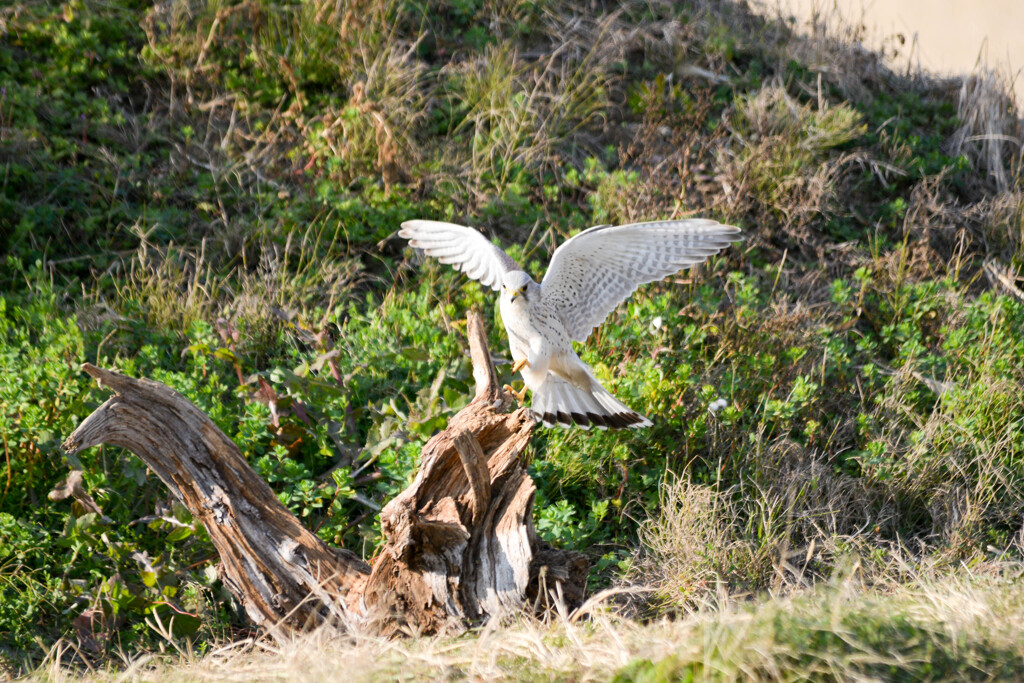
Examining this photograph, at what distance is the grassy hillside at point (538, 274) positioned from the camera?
3432 mm

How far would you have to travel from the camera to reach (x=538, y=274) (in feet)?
17.1

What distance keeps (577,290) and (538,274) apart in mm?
1409

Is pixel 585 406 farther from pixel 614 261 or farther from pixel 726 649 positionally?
pixel 726 649

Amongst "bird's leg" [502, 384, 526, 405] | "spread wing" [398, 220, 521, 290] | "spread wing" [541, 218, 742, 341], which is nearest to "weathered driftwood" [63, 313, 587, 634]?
"bird's leg" [502, 384, 526, 405]

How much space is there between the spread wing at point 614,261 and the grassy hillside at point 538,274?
536 millimetres

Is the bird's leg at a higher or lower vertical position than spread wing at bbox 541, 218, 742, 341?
lower

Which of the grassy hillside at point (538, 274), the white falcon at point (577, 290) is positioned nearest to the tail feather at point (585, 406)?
the white falcon at point (577, 290)

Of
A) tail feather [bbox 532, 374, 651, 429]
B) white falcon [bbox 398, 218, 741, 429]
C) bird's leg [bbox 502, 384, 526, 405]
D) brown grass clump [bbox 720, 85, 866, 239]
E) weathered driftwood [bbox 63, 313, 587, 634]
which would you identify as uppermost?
brown grass clump [bbox 720, 85, 866, 239]

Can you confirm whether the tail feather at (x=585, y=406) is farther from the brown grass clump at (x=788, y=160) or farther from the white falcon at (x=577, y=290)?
the brown grass clump at (x=788, y=160)

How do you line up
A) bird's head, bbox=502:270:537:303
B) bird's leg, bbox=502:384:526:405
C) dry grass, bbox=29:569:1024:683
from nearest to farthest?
dry grass, bbox=29:569:1024:683 → bird's head, bbox=502:270:537:303 → bird's leg, bbox=502:384:526:405

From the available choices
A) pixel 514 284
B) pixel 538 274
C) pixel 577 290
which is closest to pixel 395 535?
pixel 514 284

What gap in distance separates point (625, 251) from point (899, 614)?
1936 millimetres

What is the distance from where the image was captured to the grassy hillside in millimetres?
3432

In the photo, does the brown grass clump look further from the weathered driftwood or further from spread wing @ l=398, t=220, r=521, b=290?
the weathered driftwood
